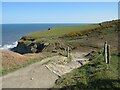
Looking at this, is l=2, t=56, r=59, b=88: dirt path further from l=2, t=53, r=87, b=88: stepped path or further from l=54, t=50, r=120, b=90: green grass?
l=54, t=50, r=120, b=90: green grass

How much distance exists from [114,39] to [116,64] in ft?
90.9

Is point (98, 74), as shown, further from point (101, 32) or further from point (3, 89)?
point (101, 32)

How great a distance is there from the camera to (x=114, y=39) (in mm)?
49469

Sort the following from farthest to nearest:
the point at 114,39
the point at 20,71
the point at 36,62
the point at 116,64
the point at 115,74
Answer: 1. the point at 114,39
2. the point at 36,62
3. the point at 20,71
4. the point at 116,64
5. the point at 115,74

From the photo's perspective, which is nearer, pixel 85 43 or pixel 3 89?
pixel 3 89

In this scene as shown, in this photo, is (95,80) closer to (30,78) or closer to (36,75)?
(30,78)

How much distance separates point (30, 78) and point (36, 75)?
1156 mm

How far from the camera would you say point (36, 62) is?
94.5 ft

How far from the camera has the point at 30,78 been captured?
842 inches

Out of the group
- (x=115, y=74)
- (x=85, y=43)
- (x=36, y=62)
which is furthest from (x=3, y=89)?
(x=85, y=43)

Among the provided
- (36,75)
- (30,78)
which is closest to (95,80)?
(30,78)

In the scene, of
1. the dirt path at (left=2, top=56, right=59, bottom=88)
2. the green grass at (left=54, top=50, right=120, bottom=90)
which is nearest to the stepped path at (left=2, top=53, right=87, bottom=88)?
the dirt path at (left=2, top=56, right=59, bottom=88)

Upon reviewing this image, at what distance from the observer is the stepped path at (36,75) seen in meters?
19.7

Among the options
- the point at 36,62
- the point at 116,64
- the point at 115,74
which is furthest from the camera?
the point at 36,62
